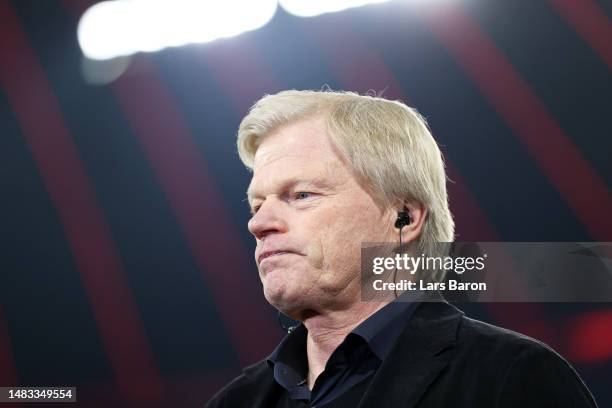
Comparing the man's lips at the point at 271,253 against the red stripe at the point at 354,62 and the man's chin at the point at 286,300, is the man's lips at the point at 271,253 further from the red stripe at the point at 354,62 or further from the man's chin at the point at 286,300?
the red stripe at the point at 354,62

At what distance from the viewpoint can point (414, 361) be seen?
1.24 meters

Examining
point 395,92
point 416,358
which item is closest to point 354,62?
point 395,92

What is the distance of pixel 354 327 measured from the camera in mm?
1407

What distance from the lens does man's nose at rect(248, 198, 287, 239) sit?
4.55 ft

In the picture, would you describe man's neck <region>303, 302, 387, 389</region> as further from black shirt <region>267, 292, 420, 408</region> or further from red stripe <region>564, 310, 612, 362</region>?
red stripe <region>564, 310, 612, 362</region>

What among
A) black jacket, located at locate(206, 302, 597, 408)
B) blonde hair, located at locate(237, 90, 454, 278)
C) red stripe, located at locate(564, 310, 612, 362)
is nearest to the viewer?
black jacket, located at locate(206, 302, 597, 408)

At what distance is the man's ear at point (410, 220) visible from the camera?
1.47 metres

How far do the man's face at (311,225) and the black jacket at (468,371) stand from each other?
173mm

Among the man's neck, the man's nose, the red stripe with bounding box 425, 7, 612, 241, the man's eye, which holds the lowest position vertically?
the man's neck

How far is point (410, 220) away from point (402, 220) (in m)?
0.02

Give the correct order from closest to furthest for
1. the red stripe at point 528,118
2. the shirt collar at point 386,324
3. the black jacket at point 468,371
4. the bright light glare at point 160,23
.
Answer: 1. the black jacket at point 468,371
2. the shirt collar at point 386,324
3. the red stripe at point 528,118
4. the bright light glare at point 160,23

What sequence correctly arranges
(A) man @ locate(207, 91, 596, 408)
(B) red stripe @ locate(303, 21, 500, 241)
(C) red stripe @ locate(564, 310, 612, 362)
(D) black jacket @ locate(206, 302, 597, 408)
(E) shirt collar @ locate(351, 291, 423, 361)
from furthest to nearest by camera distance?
(B) red stripe @ locate(303, 21, 500, 241), (C) red stripe @ locate(564, 310, 612, 362), (E) shirt collar @ locate(351, 291, 423, 361), (A) man @ locate(207, 91, 596, 408), (D) black jacket @ locate(206, 302, 597, 408)

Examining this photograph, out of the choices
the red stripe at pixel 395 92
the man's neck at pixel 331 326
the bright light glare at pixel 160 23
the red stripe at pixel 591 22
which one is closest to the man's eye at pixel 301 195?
the man's neck at pixel 331 326

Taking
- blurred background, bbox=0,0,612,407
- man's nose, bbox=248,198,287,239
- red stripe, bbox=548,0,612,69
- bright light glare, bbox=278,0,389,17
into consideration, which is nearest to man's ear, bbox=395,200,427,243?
man's nose, bbox=248,198,287,239
